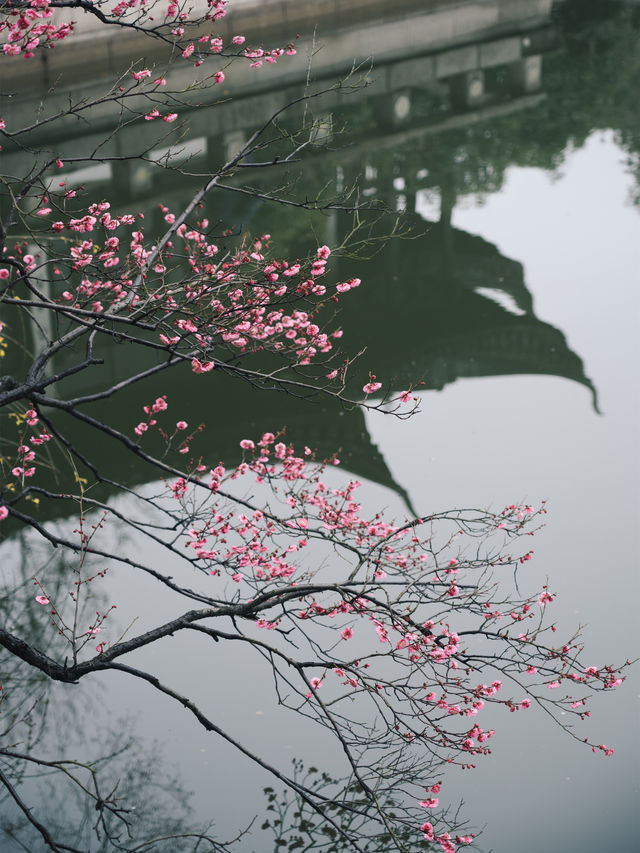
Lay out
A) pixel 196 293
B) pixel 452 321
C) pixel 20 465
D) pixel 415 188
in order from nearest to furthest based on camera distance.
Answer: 1. pixel 196 293
2. pixel 20 465
3. pixel 452 321
4. pixel 415 188

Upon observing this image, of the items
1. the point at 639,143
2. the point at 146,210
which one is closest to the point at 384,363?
the point at 146,210

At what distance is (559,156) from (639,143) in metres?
2.35

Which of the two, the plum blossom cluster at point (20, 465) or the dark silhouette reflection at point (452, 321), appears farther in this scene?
the dark silhouette reflection at point (452, 321)

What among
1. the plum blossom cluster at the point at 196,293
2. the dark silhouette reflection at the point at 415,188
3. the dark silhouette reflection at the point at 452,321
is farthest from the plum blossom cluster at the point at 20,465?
the dark silhouette reflection at the point at 452,321

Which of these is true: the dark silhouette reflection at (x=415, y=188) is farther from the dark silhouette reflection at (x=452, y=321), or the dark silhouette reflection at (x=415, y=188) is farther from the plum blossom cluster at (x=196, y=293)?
the plum blossom cluster at (x=196, y=293)

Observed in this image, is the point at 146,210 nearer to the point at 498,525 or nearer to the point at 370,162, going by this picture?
the point at 370,162

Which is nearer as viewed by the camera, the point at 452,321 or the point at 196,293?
the point at 196,293

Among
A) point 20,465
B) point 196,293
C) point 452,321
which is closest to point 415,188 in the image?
point 452,321

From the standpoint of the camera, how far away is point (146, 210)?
785 inches

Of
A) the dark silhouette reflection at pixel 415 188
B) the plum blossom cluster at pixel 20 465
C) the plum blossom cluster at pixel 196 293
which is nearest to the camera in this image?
the plum blossom cluster at pixel 196 293

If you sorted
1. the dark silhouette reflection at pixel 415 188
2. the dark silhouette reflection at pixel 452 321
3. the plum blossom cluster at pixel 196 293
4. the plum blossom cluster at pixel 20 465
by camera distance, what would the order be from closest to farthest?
the plum blossom cluster at pixel 196 293, the plum blossom cluster at pixel 20 465, the dark silhouette reflection at pixel 415 188, the dark silhouette reflection at pixel 452 321

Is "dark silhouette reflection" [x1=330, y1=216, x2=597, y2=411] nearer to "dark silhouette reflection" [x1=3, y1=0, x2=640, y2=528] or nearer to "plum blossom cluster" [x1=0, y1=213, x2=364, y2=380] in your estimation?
"dark silhouette reflection" [x1=3, y1=0, x2=640, y2=528]

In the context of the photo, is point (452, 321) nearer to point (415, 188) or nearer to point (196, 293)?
→ point (415, 188)

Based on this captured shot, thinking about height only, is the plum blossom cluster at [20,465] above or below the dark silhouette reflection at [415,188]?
below
